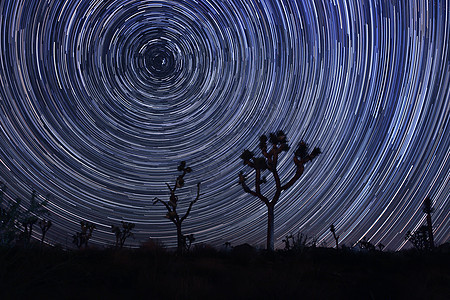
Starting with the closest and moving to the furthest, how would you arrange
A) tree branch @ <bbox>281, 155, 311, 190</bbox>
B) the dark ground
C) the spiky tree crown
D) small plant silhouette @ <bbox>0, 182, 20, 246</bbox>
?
the dark ground < small plant silhouette @ <bbox>0, 182, 20, 246</bbox> < tree branch @ <bbox>281, 155, 311, 190</bbox> < the spiky tree crown

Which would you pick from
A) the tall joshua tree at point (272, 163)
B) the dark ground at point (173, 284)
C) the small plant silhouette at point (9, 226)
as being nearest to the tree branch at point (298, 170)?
the tall joshua tree at point (272, 163)

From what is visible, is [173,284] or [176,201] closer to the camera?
[173,284]

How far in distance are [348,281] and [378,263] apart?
359 centimetres

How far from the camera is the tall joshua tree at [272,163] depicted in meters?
20.5

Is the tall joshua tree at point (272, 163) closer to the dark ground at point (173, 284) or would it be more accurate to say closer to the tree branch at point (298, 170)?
the tree branch at point (298, 170)

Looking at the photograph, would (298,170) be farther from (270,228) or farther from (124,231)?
(124,231)

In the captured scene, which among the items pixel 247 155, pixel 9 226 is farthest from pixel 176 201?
pixel 9 226

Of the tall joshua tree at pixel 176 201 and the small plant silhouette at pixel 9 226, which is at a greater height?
the tall joshua tree at pixel 176 201

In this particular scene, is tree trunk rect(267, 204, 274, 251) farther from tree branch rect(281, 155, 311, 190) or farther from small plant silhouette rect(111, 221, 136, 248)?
small plant silhouette rect(111, 221, 136, 248)

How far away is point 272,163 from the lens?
841 inches

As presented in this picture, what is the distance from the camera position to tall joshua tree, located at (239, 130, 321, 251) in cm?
2050

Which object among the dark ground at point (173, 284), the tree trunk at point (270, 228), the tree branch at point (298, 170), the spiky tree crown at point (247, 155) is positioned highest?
the spiky tree crown at point (247, 155)

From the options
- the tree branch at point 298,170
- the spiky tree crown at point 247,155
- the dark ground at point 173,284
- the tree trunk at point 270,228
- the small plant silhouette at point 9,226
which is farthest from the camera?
the spiky tree crown at point 247,155

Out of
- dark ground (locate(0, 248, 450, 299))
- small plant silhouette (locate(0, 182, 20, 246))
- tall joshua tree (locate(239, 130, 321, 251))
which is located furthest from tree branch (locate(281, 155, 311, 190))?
small plant silhouette (locate(0, 182, 20, 246))
